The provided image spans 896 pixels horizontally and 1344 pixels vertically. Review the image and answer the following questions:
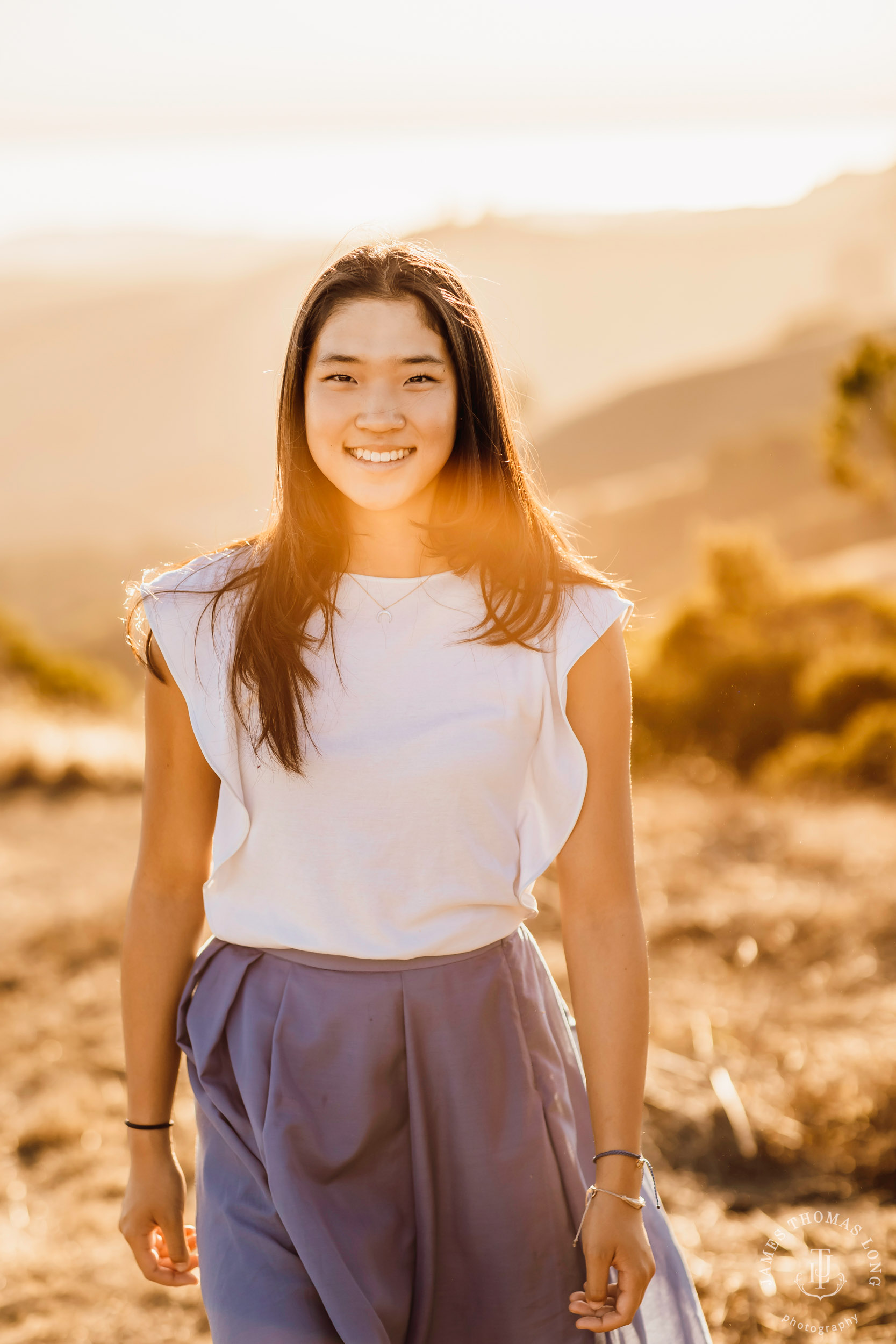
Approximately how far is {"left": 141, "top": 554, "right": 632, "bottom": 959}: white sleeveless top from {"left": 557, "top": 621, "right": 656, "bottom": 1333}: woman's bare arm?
0.11ft

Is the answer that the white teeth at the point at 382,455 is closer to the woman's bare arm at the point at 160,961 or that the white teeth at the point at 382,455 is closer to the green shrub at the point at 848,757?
the woman's bare arm at the point at 160,961

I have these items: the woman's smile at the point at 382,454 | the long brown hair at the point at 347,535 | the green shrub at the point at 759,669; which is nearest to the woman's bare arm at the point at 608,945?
the long brown hair at the point at 347,535

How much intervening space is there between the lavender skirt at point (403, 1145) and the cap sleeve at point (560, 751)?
15 cm

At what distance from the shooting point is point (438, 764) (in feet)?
4.19

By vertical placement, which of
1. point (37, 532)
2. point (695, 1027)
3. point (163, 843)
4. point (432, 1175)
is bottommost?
point (695, 1027)

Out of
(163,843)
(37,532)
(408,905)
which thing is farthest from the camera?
(37,532)

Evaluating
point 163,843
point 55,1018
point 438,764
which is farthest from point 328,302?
point 55,1018

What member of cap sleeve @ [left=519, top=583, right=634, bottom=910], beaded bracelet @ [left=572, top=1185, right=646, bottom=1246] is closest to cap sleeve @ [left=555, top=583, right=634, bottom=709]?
cap sleeve @ [left=519, top=583, right=634, bottom=910]

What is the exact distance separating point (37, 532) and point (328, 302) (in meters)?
72.6

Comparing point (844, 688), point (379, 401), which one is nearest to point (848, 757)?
point (844, 688)

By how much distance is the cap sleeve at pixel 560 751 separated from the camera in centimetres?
131

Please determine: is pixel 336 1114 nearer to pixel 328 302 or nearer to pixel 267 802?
pixel 267 802

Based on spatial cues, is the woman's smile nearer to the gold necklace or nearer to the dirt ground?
the gold necklace

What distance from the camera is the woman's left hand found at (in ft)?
4.18
